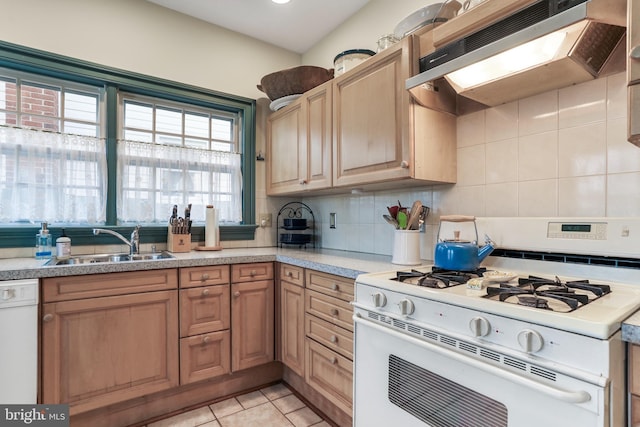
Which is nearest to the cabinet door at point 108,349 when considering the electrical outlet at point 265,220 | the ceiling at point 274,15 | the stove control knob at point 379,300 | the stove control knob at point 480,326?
the electrical outlet at point 265,220

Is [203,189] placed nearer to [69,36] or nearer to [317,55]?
[69,36]

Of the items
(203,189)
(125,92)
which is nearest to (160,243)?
(203,189)

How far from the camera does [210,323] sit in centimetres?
200

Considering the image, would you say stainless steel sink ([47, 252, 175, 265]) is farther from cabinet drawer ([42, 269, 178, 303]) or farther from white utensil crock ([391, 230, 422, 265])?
white utensil crock ([391, 230, 422, 265])

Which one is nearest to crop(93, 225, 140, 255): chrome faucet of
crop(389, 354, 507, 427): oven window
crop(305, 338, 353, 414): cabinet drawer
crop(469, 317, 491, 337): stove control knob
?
crop(305, 338, 353, 414): cabinet drawer

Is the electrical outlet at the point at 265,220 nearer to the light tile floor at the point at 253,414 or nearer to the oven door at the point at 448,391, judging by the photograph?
the light tile floor at the point at 253,414

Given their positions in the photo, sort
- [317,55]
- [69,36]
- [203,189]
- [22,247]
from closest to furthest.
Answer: [22,247] → [69,36] → [203,189] → [317,55]

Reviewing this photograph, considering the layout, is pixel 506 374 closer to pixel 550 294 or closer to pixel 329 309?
pixel 550 294

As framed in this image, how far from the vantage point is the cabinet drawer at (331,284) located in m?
1.64

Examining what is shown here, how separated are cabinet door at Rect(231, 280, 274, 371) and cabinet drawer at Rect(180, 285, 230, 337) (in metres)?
0.06

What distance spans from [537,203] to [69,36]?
2.88 m

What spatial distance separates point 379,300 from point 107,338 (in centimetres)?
145

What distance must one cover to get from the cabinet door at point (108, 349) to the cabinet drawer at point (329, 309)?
30.7 inches

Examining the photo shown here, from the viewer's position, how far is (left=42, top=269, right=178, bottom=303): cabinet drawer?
159 cm
